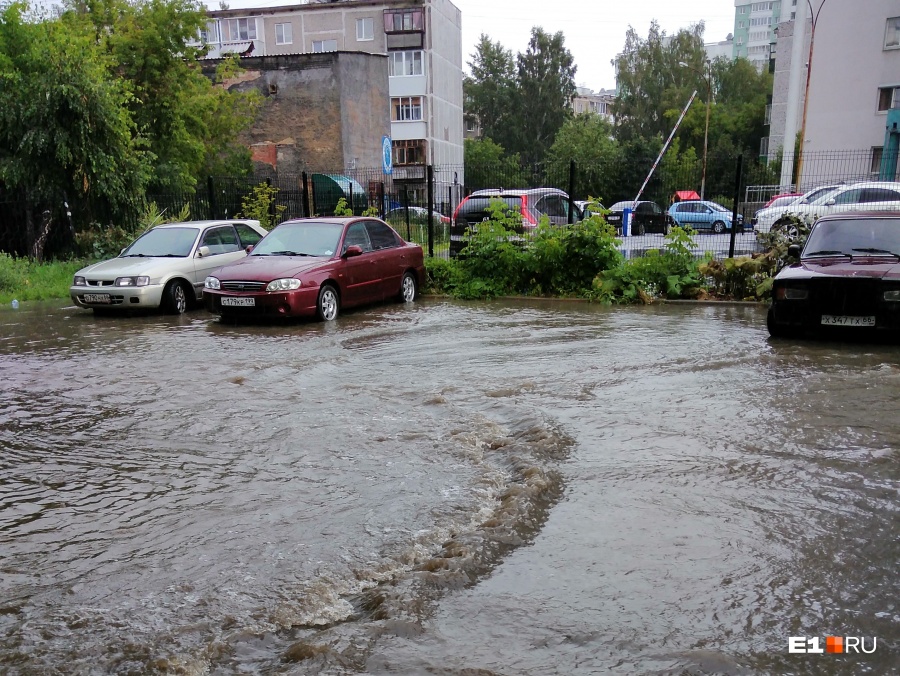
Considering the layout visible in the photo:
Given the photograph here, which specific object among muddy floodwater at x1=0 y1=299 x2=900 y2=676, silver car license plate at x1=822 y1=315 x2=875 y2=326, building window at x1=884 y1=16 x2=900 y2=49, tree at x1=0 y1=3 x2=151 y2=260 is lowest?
muddy floodwater at x1=0 y1=299 x2=900 y2=676

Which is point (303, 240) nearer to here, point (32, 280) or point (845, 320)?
point (32, 280)

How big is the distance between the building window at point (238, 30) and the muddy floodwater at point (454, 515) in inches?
2083

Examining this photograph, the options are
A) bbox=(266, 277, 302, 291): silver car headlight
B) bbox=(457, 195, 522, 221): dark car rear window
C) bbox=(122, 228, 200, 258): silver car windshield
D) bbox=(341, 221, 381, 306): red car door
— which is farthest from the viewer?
bbox=(457, 195, 522, 221): dark car rear window

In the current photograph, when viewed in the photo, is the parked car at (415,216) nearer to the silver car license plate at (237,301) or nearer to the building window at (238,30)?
the silver car license plate at (237,301)

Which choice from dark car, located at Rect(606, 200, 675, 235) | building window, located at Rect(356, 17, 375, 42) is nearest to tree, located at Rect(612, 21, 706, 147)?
building window, located at Rect(356, 17, 375, 42)

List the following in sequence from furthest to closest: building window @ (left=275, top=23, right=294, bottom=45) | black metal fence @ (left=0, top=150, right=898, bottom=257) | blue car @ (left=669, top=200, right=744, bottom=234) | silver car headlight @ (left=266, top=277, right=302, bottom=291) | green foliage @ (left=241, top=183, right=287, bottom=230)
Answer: building window @ (left=275, top=23, right=294, bottom=45) < green foliage @ (left=241, top=183, right=287, bottom=230) < black metal fence @ (left=0, top=150, right=898, bottom=257) < blue car @ (left=669, top=200, right=744, bottom=234) < silver car headlight @ (left=266, top=277, right=302, bottom=291)

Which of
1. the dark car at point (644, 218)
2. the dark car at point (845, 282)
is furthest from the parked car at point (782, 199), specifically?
the dark car at point (845, 282)

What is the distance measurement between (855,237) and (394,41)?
46.6 metres

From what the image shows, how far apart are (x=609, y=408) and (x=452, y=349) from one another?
3159 mm

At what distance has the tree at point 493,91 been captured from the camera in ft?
250

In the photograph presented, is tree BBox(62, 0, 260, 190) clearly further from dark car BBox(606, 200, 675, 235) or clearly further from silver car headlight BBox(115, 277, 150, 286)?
dark car BBox(606, 200, 675, 235)

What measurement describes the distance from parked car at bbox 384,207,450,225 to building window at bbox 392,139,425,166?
112ft

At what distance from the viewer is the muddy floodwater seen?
3.32m

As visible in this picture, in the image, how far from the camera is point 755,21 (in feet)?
360
